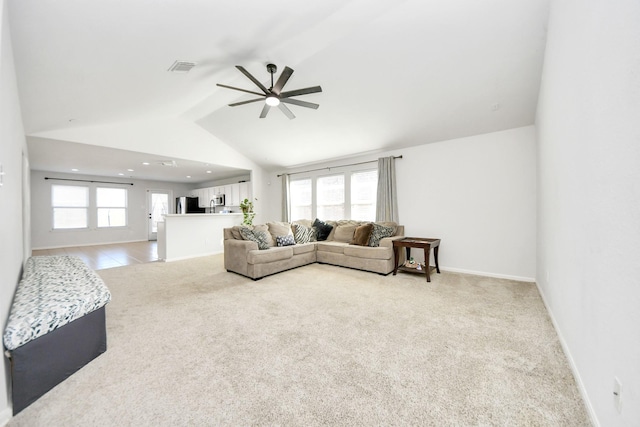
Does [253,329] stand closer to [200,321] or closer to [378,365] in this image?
[200,321]

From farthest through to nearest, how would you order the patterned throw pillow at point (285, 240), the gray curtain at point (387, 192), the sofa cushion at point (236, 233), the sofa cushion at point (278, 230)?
the gray curtain at point (387, 192) < the sofa cushion at point (278, 230) < the patterned throw pillow at point (285, 240) < the sofa cushion at point (236, 233)

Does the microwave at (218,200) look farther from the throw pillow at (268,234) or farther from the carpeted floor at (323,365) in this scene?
the carpeted floor at (323,365)

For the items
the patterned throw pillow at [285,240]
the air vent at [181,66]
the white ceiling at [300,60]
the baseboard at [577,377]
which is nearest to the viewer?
the baseboard at [577,377]

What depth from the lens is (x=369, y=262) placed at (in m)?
4.32

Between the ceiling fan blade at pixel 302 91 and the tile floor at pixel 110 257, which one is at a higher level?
the ceiling fan blade at pixel 302 91

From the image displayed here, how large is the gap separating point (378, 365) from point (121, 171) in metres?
8.82

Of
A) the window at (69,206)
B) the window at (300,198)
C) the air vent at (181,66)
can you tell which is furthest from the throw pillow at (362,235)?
the window at (69,206)

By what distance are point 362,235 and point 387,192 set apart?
113 cm

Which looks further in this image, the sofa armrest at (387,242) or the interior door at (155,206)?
the interior door at (155,206)

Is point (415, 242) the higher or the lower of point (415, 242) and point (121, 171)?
the lower

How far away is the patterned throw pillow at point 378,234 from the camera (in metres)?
4.54

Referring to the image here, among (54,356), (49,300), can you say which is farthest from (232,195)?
(54,356)

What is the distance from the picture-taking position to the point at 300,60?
3.31 metres

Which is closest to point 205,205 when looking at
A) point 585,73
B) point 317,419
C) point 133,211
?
point 133,211
